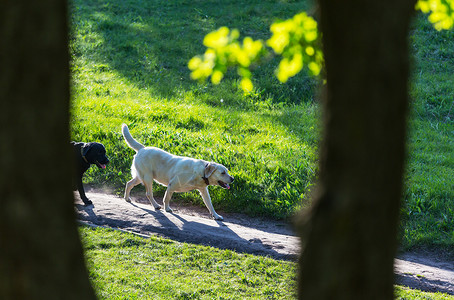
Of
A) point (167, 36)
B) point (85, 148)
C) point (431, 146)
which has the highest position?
point (167, 36)

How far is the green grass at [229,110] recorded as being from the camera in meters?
10.2

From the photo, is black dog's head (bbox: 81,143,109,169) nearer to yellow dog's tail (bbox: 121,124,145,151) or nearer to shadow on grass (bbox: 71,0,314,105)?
yellow dog's tail (bbox: 121,124,145,151)

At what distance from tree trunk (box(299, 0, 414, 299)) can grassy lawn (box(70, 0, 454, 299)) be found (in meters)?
3.26

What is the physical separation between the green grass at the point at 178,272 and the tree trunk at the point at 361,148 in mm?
4234

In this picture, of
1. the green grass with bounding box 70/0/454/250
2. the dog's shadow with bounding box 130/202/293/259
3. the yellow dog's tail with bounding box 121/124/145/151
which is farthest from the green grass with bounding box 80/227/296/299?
the green grass with bounding box 70/0/454/250

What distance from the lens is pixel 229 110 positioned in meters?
14.8

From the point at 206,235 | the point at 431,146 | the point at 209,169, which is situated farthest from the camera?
the point at 431,146

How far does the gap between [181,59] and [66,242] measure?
16455mm

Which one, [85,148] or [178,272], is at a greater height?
[85,148]

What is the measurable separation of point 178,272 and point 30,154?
17.3ft

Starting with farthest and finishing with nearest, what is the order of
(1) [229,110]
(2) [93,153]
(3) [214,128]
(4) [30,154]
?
(1) [229,110] → (3) [214,128] → (2) [93,153] → (4) [30,154]

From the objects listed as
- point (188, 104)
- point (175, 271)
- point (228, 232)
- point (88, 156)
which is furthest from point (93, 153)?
point (188, 104)

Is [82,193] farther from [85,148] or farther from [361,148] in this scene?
[361,148]

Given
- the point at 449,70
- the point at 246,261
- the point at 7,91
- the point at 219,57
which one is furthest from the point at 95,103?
the point at 7,91
